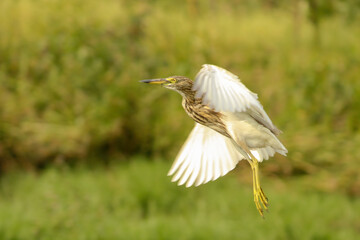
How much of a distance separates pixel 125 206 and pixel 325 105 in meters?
1.75

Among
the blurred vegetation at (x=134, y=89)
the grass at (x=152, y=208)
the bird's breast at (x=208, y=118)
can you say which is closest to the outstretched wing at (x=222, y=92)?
the bird's breast at (x=208, y=118)

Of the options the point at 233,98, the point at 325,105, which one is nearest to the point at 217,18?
the point at 325,105

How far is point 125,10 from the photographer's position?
692cm

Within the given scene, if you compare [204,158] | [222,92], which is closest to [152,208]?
[204,158]

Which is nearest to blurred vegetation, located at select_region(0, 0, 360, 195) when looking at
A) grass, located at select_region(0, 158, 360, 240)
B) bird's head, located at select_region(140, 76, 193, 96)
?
grass, located at select_region(0, 158, 360, 240)

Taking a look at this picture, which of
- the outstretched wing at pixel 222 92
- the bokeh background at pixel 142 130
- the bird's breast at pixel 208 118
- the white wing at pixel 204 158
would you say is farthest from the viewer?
the bokeh background at pixel 142 130

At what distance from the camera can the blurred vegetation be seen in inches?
229

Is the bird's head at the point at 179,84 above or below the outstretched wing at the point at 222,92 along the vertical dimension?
below

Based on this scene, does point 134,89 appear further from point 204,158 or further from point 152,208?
point 204,158

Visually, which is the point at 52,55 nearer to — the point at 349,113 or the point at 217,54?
the point at 217,54

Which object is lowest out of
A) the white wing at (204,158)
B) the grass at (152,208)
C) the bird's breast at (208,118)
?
the grass at (152,208)

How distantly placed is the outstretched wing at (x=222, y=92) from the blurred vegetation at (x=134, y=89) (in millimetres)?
3899

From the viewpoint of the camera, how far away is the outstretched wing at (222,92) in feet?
5.25

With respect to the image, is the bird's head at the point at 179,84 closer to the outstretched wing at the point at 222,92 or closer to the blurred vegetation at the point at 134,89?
the outstretched wing at the point at 222,92
